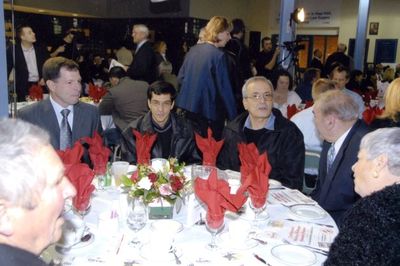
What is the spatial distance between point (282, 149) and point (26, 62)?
4166 millimetres

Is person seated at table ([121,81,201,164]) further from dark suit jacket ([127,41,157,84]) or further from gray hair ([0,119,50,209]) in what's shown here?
dark suit jacket ([127,41,157,84])

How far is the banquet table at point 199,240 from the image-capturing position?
1663 mm

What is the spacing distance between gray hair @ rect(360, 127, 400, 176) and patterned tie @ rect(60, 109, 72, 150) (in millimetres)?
2141

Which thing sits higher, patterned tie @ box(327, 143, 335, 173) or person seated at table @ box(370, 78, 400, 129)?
person seated at table @ box(370, 78, 400, 129)

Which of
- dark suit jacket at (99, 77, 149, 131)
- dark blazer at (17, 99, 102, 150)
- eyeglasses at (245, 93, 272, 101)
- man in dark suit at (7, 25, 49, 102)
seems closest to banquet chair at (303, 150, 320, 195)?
eyeglasses at (245, 93, 272, 101)

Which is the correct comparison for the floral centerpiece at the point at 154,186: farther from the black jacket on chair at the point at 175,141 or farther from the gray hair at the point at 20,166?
the black jacket on chair at the point at 175,141

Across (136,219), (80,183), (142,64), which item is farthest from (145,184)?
(142,64)

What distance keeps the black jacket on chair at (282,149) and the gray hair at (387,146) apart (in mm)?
1151

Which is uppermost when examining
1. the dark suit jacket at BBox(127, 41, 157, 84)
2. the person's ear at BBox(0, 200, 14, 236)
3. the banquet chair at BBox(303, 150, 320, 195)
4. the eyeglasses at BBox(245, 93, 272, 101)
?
the dark suit jacket at BBox(127, 41, 157, 84)

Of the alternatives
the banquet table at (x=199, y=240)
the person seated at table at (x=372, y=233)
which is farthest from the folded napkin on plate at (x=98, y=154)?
the person seated at table at (x=372, y=233)

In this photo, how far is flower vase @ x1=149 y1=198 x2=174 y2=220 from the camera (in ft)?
6.64

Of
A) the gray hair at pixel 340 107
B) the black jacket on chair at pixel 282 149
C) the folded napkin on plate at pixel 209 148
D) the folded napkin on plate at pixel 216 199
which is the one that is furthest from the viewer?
the black jacket on chair at pixel 282 149

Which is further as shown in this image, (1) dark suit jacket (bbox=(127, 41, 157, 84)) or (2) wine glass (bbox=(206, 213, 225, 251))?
(1) dark suit jacket (bbox=(127, 41, 157, 84))

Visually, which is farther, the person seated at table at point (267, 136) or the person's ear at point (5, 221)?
the person seated at table at point (267, 136)
